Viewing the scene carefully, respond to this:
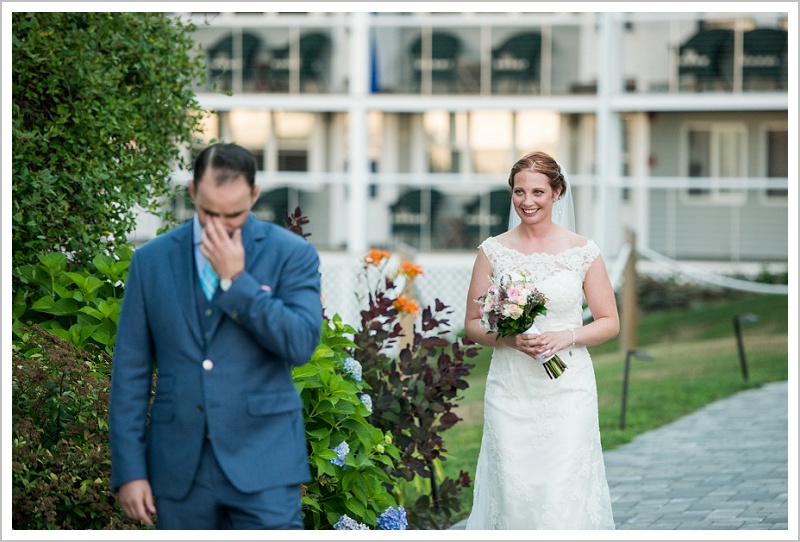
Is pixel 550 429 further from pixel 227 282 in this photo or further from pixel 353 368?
pixel 227 282

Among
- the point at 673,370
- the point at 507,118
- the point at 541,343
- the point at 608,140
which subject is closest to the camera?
the point at 541,343

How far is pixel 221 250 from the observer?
11.9 ft

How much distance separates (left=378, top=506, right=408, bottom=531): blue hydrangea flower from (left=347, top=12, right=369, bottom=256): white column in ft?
50.9

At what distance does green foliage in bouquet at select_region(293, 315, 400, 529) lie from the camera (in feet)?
18.5

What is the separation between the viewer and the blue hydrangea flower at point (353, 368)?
6.15m

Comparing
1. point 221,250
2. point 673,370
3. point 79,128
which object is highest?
point 79,128

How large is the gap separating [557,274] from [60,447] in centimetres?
239

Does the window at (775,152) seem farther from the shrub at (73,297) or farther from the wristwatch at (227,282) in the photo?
the wristwatch at (227,282)

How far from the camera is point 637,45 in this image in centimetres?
2625

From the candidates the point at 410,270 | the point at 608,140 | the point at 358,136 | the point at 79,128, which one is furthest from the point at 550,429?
the point at 608,140

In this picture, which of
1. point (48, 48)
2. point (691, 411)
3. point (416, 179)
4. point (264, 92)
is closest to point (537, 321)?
point (48, 48)

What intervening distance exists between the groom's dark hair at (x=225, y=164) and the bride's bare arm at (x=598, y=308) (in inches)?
90.8

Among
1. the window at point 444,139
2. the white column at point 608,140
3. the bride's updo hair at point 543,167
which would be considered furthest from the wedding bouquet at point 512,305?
the window at point 444,139

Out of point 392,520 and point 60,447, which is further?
point 392,520
